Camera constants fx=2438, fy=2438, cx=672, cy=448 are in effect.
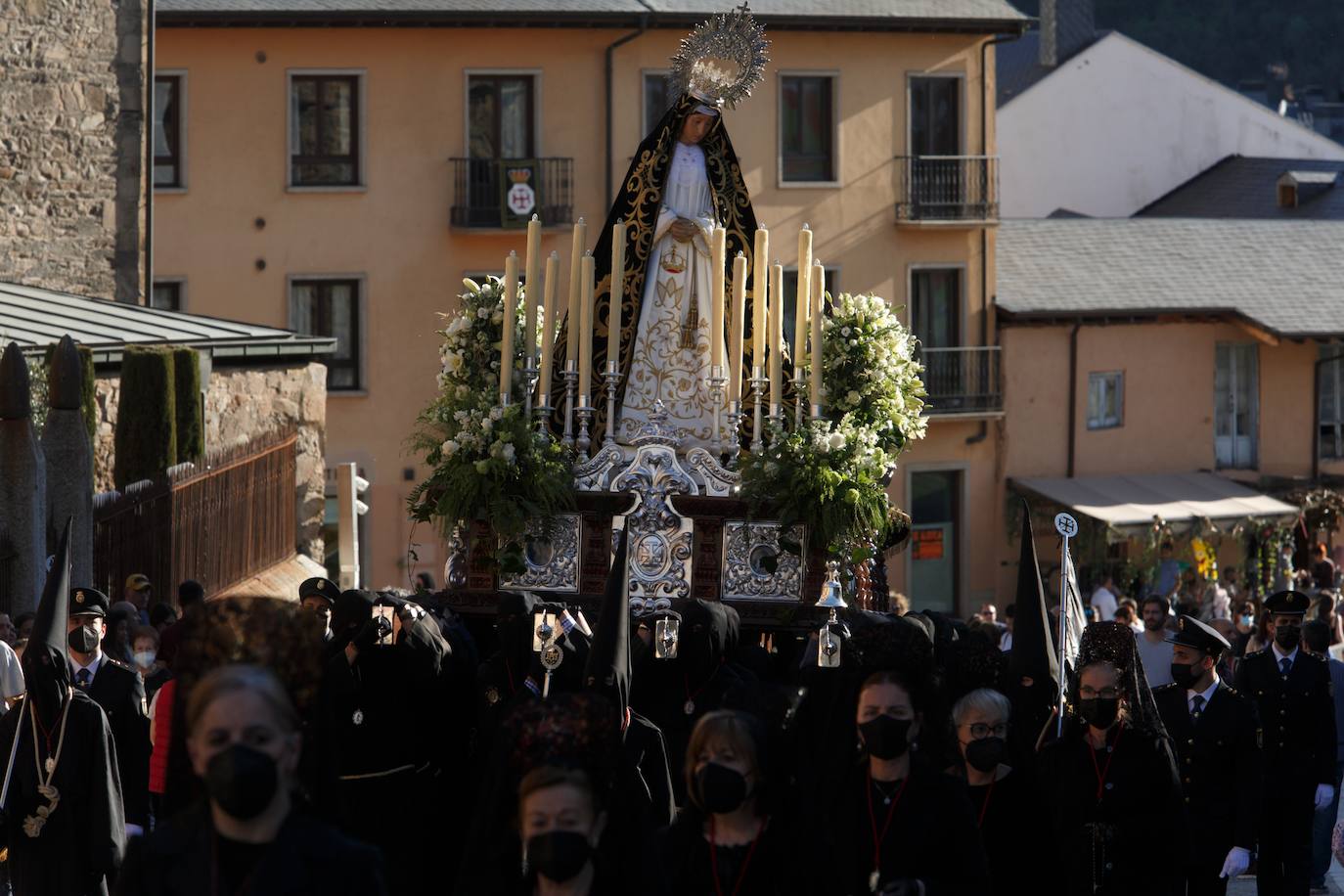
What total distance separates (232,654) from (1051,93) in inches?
1284

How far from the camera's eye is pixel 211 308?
91.3ft

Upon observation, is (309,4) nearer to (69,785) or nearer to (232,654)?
(69,785)

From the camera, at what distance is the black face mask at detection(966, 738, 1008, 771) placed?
687 cm

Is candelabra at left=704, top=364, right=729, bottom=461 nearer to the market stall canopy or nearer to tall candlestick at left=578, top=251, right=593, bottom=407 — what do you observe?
tall candlestick at left=578, top=251, right=593, bottom=407

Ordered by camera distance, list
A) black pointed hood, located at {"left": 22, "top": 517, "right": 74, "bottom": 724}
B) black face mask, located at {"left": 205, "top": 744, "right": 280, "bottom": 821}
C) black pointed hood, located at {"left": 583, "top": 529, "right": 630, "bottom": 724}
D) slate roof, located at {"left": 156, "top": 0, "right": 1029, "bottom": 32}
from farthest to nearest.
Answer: slate roof, located at {"left": 156, "top": 0, "right": 1029, "bottom": 32}
black pointed hood, located at {"left": 22, "top": 517, "right": 74, "bottom": 724}
black pointed hood, located at {"left": 583, "top": 529, "right": 630, "bottom": 724}
black face mask, located at {"left": 205, "top": 744, "right": 280, "bottom": 821}

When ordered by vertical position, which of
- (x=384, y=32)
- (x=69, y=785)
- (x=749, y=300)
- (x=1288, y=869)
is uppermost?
(x=384, y=32)

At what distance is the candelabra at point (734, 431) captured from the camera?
11.2m

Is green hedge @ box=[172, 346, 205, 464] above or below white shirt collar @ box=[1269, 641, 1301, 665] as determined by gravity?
above

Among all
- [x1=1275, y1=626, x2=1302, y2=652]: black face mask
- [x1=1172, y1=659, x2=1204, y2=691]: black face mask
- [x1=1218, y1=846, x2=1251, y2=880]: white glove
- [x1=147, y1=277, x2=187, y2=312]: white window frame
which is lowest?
[x1=1218, y1=846, x2=1251, y2=880]: white glove

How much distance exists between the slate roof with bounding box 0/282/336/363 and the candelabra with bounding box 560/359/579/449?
5.30 meters

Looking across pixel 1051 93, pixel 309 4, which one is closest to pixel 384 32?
pixel 309 4

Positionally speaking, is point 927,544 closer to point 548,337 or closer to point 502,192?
point 502,192

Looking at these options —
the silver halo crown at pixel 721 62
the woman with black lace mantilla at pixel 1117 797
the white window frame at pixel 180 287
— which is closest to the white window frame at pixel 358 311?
the white window frame at pixel 180 287

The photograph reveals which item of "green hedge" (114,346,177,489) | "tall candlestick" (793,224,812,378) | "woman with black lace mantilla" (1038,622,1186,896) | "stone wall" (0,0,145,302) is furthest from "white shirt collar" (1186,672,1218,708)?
"stone wall" (0,0,145,302)
